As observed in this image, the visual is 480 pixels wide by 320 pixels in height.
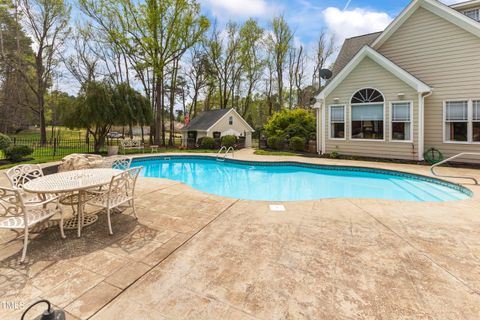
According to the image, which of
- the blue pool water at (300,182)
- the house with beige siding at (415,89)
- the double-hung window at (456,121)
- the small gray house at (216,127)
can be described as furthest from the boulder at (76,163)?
the double-hung window at (456,121)

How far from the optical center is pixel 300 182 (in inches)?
361

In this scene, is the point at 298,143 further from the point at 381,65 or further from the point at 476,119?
the point at 476,119

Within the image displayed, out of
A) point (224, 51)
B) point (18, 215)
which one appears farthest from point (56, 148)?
point (224, 51)

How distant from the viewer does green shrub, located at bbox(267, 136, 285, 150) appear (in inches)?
652

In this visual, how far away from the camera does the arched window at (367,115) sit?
11008 mm

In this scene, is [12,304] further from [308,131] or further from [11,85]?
[11,85]

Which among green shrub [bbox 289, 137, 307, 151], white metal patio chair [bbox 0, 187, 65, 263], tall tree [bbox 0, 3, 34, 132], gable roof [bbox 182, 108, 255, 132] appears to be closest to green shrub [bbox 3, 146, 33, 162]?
white metal patio chair [bbox 0, 187, 65, 263]

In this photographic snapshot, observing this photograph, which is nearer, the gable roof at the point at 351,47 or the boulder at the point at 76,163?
the boulder at the point at 76,163

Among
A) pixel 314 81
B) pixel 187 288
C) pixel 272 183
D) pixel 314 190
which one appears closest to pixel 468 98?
pixel 314 190

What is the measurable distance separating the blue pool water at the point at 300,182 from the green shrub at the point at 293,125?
5.36 metres

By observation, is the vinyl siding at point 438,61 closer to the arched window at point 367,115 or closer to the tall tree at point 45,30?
the arched window at point 367,115

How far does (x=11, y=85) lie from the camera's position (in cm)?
2098

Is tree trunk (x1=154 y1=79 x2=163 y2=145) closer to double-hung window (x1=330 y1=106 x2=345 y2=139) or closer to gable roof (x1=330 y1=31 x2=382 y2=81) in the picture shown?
gable roof (x1=330 y1=31 x2=382 y2=81)

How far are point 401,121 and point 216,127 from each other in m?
13.2
